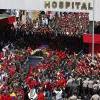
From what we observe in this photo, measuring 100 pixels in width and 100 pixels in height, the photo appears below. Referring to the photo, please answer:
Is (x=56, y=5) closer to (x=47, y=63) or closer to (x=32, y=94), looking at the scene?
(x=47, y=63)

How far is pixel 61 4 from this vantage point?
3078 centimetres

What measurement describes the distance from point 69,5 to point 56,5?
2.39 ft

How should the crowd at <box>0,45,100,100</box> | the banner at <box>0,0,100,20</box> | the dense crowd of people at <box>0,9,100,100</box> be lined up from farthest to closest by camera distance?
1. the banner at <box>0,0,100,20</box>
2. the dense crowd of people at <box>0,9,100,100</box>
3. the crowd at <box>0,45,100,100</box>

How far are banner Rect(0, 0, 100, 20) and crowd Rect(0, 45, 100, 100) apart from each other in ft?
7.16

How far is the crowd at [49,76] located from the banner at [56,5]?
218cm

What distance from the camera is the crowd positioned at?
79.9 ft

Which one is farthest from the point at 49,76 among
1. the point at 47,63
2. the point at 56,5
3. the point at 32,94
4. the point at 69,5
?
the point at 56,5

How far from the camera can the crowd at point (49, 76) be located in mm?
24359

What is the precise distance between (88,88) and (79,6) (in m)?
7.12

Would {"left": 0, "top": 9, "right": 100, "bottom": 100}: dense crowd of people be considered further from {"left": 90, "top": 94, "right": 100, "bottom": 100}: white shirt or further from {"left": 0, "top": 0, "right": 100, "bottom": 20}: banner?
{"left": 0, "top": 0, "right": 100, "bottom": 20}: banner

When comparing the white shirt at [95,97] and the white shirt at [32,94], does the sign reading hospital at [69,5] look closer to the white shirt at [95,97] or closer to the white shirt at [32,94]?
the white shirt at [32,94]

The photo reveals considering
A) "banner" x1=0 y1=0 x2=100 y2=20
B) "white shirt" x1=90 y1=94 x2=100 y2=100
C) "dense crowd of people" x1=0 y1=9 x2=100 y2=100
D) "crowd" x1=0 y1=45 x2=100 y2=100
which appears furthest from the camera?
"banner" x1=0 y1=0 x2=100 y2=20

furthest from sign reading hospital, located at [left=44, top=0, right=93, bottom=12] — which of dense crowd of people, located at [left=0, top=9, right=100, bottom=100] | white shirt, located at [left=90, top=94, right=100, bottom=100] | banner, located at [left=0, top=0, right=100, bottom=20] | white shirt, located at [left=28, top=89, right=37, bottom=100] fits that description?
white shirt, located at [left=90, top=94, right=100, bottom=100]

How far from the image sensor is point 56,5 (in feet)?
101
